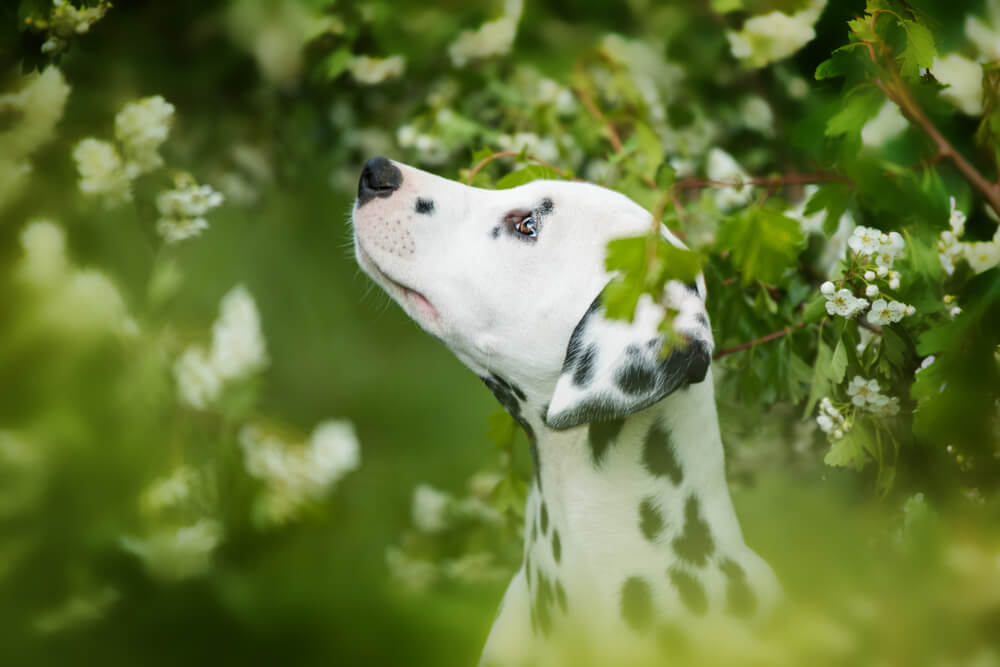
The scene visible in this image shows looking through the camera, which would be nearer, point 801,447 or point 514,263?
point 514,263

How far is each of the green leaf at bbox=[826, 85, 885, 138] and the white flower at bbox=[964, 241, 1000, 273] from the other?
65 cm

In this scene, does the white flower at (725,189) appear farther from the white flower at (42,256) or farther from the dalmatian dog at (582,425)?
the white flower at (42,256)

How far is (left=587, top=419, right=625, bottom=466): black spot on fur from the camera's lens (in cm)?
178

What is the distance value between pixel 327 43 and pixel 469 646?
7.19 feet

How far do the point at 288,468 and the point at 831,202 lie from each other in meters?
1.78

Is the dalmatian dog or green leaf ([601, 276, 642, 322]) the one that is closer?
green leaf ([601, 276, 642, 322])

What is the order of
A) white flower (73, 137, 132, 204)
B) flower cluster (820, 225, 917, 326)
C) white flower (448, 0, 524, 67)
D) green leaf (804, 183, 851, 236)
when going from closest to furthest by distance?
green leaf (804, 183, 851, 236)
flower cluster (820, 225, 917, 326)
white flower (73, 137, 132, 204)
white flower (448, 0, 524, 67)

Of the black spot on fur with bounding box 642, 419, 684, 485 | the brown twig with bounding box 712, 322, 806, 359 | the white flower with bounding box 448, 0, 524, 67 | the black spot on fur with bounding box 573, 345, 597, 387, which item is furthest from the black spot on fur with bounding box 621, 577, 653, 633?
the white flower with bounding box 448, 0, 524, 67

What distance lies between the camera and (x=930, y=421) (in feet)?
4.83

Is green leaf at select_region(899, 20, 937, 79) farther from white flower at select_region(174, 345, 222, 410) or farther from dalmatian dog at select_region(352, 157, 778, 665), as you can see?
white flower at select_region(174, 345, 222, 410)

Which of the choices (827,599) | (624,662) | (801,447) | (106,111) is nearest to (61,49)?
(106,111)

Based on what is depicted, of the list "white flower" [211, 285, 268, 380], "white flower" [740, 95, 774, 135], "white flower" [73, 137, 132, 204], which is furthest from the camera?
"white flower" [740, 95, 774, 135]

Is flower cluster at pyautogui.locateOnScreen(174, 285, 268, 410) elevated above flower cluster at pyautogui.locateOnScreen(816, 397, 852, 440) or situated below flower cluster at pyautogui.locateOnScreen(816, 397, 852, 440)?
above

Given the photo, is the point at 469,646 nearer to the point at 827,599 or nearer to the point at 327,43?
the point at 827,599
